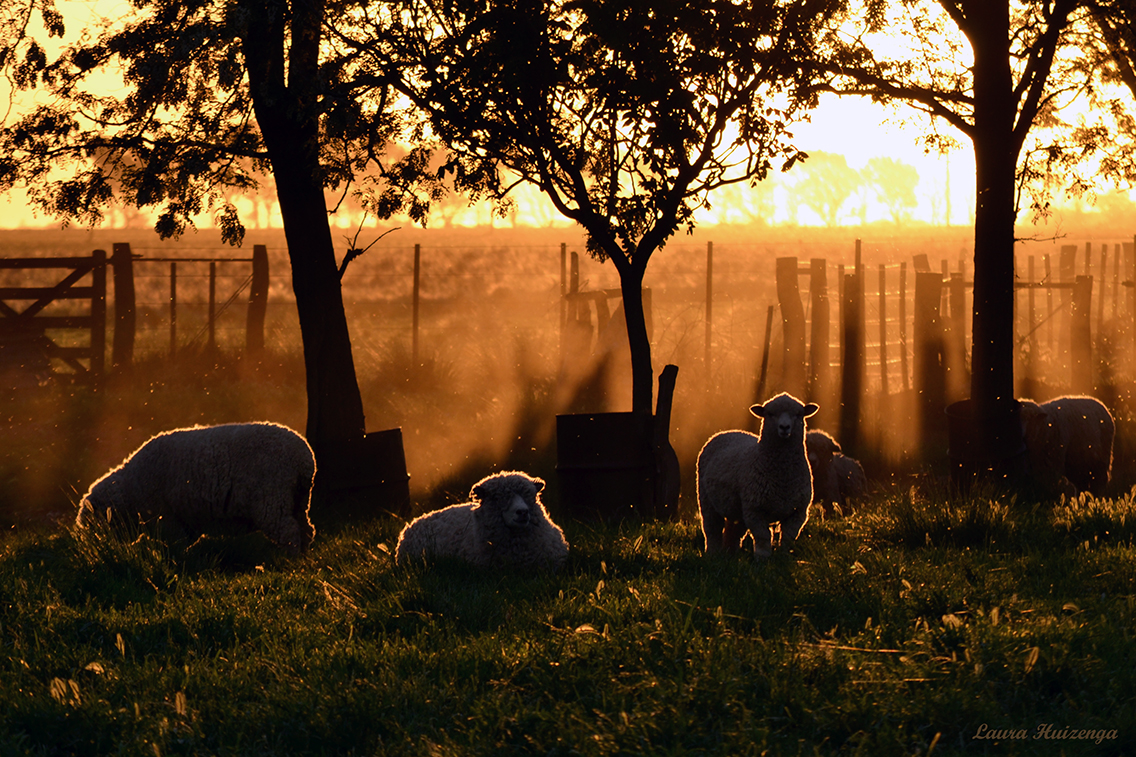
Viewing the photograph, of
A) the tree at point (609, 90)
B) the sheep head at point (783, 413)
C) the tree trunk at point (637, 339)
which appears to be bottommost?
the sheep head at point (783, 413)

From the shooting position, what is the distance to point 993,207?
31.9 feet

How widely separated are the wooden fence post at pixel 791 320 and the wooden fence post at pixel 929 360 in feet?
6.25

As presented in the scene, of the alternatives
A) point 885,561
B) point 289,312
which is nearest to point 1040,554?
point 885,561

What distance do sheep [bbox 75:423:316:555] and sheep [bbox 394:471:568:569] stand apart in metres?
1.55

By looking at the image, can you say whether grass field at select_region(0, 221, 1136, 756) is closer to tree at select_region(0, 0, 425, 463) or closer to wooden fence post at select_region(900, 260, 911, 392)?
tree at select_region(0, 0, 425, 463)

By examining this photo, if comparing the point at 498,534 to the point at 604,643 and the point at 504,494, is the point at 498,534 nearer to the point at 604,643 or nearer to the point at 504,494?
the point at 504,494

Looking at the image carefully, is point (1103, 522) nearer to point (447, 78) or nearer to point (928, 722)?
point (928, 722)

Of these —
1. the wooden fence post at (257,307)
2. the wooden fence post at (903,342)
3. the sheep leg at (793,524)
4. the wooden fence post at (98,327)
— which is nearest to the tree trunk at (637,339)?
the sheep leg at (793,524)

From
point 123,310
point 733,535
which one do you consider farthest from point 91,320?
point 733,535

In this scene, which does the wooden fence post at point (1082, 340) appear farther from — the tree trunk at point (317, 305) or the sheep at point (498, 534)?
the sheep at point (498, 534)

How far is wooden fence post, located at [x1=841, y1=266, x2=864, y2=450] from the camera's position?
13.9 m

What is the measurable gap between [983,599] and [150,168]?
8599 mm

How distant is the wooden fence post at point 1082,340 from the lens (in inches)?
660

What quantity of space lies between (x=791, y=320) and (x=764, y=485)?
10.3 meters
